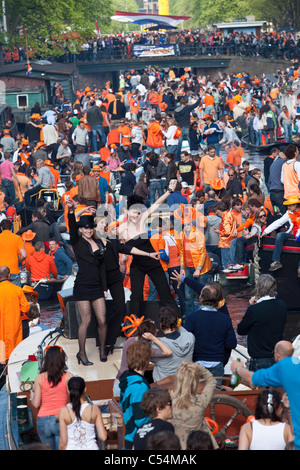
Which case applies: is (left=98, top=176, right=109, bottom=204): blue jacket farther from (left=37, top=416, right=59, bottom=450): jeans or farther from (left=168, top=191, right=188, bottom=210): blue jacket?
(left=37, top=416, right=59, bottom=450): jeans

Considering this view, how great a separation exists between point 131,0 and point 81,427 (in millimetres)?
143547

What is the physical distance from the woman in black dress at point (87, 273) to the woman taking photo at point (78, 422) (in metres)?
2.38

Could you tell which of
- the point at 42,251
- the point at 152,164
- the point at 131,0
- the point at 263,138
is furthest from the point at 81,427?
the point at 131,0

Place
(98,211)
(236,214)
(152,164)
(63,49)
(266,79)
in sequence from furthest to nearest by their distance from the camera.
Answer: (63,49) < (266,79) < (152,164) < (98,211) < (236,214)

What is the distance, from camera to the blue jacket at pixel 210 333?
7.84 metres

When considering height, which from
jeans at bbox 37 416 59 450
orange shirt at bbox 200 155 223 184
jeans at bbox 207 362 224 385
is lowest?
orange shirt at bbox 200 155 223 184

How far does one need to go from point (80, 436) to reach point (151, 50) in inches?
2041

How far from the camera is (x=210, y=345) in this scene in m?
7.88

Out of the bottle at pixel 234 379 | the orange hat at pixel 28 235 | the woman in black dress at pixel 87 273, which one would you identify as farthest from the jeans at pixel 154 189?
the bottle at pixel 234 379

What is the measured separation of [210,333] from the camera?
25.8 ft

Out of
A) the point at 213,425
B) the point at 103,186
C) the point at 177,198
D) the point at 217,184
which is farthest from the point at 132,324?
the point at 103,186

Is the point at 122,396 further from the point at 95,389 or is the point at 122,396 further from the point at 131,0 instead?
the point at 131,0

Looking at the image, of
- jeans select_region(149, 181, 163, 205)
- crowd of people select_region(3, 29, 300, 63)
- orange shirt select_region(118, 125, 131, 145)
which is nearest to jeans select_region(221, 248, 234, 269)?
jeans select_region(149, 181, 163, 205)

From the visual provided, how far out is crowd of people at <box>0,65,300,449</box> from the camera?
6859 millimetres
